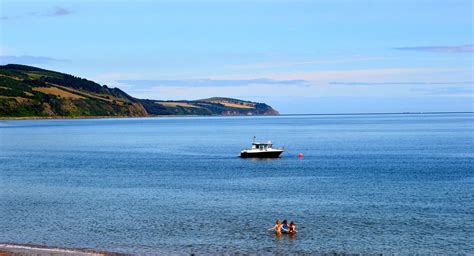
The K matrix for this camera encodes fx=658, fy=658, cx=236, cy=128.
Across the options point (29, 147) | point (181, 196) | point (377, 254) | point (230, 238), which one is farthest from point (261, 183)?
point (29, 147)

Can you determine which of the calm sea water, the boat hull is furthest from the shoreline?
the boat hull

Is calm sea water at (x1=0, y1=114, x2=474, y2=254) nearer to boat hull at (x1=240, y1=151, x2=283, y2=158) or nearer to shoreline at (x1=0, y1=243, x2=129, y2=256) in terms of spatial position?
shoreline at (x1=0, y1=243, x2=129, y2=256)

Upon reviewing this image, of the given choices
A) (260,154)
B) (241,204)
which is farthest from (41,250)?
(260,154)

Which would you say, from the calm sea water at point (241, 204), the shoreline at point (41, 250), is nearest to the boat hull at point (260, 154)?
the calm sea water at point (241, 204)

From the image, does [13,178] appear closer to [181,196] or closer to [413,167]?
[181,196]

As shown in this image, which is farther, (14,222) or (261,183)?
(261,183)

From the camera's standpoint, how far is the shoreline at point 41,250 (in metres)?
51.8

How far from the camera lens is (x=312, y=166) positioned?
12550cm

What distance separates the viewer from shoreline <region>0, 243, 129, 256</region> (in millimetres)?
51850

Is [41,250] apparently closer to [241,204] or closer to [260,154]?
[241,204]

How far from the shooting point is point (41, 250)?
53.5 m

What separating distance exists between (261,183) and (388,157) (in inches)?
2126

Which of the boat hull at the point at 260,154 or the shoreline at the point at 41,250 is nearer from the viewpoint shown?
the shoreline at the point at 41,250

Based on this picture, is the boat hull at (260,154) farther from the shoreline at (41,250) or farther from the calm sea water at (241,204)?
the shoreline at (41,250)
